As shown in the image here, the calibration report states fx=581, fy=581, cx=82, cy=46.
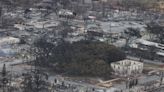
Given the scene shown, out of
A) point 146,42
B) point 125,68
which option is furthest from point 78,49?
point 146,42

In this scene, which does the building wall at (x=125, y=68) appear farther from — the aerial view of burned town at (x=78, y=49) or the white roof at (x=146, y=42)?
the white roof at (x=146, y=42)

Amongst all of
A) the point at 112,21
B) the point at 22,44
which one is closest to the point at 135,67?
the point at 22,44

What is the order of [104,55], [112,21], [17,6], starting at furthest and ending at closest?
1. [17,6]
2. [112,21]
3. [104,55]

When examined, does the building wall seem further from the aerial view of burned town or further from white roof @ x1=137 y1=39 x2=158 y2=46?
white roof @ x1=137 y1=39 x2=158 y2=46

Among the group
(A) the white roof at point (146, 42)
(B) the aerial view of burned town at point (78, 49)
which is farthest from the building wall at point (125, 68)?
(A) the white roof at point (146, 42)

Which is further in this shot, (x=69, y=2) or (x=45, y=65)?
(x=69, y=2)

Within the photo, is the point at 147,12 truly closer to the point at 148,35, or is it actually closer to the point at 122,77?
the point at 148,35

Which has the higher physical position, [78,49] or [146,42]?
[78,49]

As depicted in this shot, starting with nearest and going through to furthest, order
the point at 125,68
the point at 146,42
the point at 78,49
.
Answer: the point at 125,68, the point at 78,49, the point at 146,42

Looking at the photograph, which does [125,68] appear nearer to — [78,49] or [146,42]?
[78,49]
